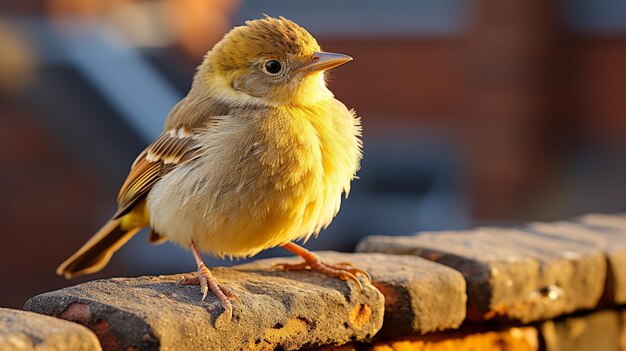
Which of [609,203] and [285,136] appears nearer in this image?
[285,136]

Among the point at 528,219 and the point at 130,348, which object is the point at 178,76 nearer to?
the point at 528,219

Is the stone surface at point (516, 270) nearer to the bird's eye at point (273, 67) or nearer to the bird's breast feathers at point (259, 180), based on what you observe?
the bird's breast feathers at point (259, 180)

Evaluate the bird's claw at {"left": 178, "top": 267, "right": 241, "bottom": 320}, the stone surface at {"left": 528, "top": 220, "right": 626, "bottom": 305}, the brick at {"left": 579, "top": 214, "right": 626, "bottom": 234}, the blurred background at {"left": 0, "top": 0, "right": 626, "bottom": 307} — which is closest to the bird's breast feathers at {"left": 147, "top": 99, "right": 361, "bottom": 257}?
the bird's claw at {"left": 178, "top": 267, "right": 241, "bottom": 320}

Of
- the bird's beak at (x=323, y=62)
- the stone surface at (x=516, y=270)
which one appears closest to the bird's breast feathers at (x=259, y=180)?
the bird's beak at (x=323, y=62)

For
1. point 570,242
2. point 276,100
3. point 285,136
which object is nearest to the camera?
point 285,136

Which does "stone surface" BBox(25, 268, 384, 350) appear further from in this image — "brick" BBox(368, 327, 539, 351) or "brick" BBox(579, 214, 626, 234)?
"brick" BBox(579, 214, 626, 234)

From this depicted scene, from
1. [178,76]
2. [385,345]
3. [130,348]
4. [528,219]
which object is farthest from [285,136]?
[178,76]
